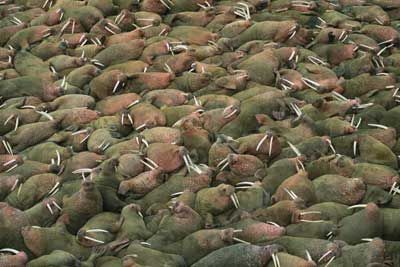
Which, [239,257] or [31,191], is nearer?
[239,257]

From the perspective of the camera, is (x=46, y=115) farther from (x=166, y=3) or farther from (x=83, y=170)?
(x=166, y=3)

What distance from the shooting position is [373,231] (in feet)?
13.6

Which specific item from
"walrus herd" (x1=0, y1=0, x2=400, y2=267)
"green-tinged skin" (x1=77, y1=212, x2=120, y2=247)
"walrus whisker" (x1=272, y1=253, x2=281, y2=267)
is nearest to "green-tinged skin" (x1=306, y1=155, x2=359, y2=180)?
"walrus herd" (x1=0, y1=0, x2=400, y2=267)

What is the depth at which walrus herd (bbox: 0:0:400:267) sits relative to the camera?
165 inches

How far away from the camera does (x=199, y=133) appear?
16.8 feet

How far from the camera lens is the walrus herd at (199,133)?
4.20m

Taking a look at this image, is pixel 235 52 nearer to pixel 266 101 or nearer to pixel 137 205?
pixel 266 101

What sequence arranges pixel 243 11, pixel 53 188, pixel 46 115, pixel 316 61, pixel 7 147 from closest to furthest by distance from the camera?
pixel 53 188 < pixel 7 147 < pixel 46 115 < pixel 316 61 < pixel 243 11

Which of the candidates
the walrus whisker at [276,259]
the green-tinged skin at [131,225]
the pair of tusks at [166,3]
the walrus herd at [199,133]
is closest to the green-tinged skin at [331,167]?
the walrus herd at [199,133]

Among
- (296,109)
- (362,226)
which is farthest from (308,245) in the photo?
(296,109)

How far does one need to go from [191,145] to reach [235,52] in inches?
52.1

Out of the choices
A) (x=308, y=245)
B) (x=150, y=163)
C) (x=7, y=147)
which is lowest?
(x=7, y=147)

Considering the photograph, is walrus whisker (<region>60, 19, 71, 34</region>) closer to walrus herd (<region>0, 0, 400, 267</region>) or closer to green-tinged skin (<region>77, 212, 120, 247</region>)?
walrus herd (<region>0, 0, 400, 267</region>)

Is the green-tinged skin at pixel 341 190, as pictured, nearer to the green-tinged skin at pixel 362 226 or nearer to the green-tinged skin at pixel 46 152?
the green-tinged skin at pixel 362 226
